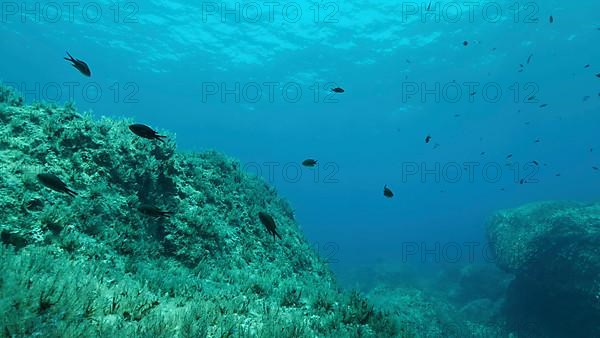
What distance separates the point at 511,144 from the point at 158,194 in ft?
328

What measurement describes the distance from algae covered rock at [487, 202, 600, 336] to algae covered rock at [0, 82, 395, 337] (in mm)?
12623

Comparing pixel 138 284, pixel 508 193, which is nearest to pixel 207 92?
pixel 138 284

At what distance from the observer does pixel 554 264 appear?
15.3 m

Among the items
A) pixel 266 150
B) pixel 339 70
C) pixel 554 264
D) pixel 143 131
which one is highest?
pixel 266 150

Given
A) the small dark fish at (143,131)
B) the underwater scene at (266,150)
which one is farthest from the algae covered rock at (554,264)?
the small dark fish at (143,131)

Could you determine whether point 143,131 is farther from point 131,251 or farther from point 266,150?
point 266,150

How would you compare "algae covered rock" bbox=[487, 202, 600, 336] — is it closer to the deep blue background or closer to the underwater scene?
the underwater scene

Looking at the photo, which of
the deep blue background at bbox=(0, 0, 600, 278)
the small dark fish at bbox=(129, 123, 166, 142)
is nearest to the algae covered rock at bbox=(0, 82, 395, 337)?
the small dark fish at bbox=(129, 123, 166, 142)

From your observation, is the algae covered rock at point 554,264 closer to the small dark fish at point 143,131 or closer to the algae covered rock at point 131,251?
the algae covered rock at point 131,251

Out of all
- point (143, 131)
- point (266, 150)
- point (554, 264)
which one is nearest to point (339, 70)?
point (554, 264)

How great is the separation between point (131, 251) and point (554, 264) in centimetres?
1748

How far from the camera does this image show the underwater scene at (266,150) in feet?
15.4

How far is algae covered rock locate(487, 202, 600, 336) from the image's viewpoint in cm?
1429

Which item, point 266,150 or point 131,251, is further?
point 266,150
